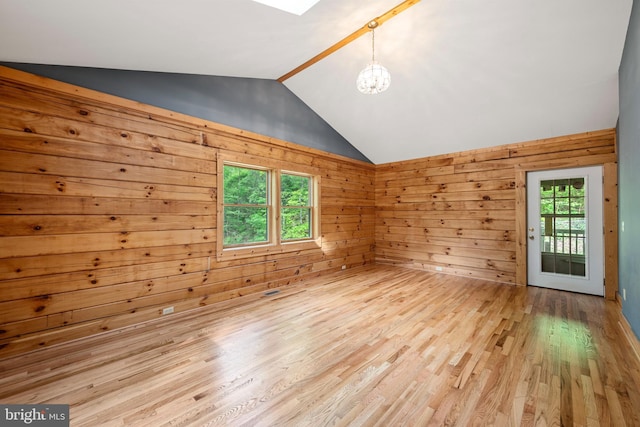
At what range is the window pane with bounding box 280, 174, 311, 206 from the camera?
4344 millimetres

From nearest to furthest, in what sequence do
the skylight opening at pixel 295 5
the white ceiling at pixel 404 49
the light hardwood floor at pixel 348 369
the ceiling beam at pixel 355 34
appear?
the light hardwood floor at pixel 348 369
the white ceiling at pixel 404 49
the skylight opening at pixel 295 5
the ceiling beam at pixel 355 34

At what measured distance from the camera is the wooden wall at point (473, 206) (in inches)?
145

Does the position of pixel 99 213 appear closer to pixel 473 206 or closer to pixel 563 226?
pixel 473 206

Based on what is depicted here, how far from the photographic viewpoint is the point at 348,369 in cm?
195

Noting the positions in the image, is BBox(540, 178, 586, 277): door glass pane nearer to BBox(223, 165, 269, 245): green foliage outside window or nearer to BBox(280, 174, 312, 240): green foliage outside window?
BBox(280, 174, 312, 240): green foliage outside window

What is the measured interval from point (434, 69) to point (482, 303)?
3037 millimetres

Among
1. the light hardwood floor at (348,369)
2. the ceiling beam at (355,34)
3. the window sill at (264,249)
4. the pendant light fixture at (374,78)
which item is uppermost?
the ceiling beam at (355,34)

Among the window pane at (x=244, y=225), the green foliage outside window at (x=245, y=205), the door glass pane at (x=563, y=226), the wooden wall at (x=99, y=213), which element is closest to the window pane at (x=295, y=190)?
the green foliage outside window at (x=245, y=205)

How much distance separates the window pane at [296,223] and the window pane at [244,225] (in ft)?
1.20

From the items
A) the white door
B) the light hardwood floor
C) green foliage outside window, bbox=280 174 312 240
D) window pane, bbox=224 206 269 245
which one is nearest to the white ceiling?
the white door

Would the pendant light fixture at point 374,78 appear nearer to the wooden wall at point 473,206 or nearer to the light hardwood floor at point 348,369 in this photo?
the light hardwood floor at point 348,369

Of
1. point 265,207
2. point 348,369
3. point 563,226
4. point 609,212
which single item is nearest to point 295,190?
point 265,207

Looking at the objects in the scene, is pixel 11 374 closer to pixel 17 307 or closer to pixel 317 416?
pixel 17 307

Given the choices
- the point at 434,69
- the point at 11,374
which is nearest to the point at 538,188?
the point at 434,69
